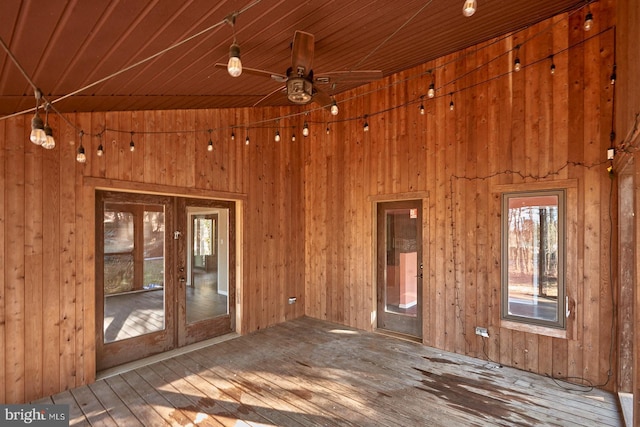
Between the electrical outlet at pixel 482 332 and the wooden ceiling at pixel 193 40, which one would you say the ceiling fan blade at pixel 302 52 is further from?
the electrical outlet at pixel 482 332

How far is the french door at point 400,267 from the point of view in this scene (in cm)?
482

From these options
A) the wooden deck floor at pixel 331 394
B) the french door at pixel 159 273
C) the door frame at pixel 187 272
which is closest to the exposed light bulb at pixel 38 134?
the french door at pixel 159 273

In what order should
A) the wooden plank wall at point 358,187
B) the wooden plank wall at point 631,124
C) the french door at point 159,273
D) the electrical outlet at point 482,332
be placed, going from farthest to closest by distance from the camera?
1. the electrical outlet at point 482,332
2. the french door at point 159,273
3. the wooden plank wall at point 358,187
4. the wooden plank wall at point 631,124

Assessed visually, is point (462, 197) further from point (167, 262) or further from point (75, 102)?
point (75, 102)

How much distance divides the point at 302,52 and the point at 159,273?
348 cm

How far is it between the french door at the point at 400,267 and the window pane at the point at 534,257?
3.89 ft

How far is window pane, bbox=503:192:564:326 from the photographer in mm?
3684

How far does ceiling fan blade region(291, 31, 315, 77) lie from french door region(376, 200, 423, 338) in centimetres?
306

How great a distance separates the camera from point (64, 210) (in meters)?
3.35

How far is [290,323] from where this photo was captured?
5664 mm

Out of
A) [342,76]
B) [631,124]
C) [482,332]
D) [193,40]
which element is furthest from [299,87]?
[482,332]

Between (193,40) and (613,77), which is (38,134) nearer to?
(193,40)

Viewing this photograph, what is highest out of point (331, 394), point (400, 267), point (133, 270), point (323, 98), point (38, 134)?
point (323, 98)

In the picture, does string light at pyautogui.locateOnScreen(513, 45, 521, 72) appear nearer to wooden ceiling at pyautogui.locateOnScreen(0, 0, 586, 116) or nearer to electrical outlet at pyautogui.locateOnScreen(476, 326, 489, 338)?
wooden ceiling at pyautogui.locateOnScreen(0, 0, 586, 116)
